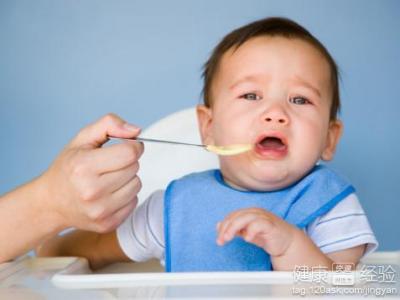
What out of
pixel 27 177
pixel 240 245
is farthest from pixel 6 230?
pixel 27 177

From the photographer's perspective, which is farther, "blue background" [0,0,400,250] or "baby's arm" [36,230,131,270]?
"blue background" [0,0,400,250]

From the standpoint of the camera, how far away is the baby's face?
980 mm

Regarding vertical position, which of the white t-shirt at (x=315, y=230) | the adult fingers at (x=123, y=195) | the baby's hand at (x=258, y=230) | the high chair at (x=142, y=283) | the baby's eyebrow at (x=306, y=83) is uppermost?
the baby's eyebrow at (x=306, y=83)

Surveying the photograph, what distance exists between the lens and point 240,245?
3.21 ft

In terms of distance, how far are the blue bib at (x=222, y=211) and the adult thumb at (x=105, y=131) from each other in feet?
0.79

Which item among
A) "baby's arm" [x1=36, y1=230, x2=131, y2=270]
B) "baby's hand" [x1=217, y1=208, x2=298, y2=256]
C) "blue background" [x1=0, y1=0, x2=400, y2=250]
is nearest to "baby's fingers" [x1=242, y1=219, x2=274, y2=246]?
"baby's hand" [x1=217, y1=208, x2=298, y2=256]

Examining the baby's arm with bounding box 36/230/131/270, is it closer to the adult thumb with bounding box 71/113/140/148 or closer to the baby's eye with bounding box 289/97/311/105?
the adult thumb with bounding box 71/113/140/148

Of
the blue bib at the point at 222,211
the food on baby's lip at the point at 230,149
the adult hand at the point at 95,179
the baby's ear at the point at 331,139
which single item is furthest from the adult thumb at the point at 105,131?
the baby's ear at the point at 331,139

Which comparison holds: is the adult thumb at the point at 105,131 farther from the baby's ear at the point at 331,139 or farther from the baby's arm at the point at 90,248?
the baby's ear at the point at 331,139

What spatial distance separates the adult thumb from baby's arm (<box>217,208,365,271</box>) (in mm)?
200

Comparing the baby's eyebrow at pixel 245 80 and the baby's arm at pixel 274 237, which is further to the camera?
the baby's eyebrow at pixel 245 80

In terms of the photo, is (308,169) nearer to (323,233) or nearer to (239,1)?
(323,233)

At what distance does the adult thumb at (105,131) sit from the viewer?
875 mm

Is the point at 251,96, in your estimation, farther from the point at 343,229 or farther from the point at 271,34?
the point at 343,229
